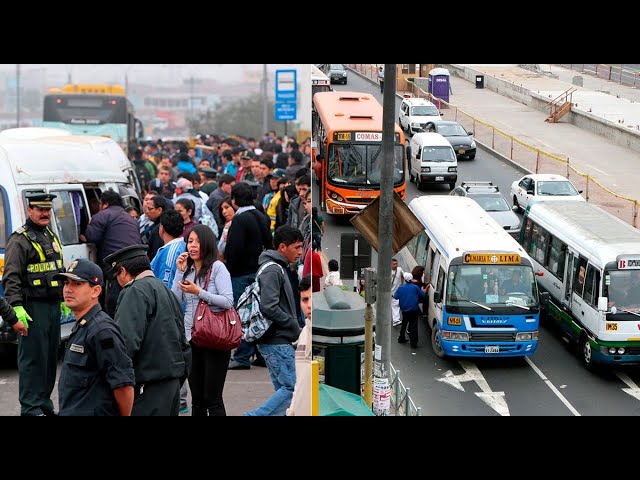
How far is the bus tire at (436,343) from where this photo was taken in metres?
12.6

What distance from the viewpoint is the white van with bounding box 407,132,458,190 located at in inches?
442

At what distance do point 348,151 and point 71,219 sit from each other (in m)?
3.15

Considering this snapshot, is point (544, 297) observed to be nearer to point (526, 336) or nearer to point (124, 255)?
point (526, 336)

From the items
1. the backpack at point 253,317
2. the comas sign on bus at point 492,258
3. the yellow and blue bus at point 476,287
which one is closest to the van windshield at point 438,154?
the yellow and blue bus at point 476,287

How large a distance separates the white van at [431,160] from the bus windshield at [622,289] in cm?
231

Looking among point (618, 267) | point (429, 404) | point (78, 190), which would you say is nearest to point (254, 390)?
point (429, 404)

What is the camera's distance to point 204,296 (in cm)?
667

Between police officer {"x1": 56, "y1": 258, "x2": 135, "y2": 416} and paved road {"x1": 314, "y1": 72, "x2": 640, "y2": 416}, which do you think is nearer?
police officer {"x1": 56, "y1": 258, "x2": 135, "y2": 416}

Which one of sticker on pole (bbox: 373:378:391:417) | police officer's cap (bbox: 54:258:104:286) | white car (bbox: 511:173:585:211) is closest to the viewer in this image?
police officer's cap (bbox: 54:258:104:286)

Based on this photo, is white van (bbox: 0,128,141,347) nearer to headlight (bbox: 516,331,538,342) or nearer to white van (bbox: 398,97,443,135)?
white van (bbox: 398,97,443,135)

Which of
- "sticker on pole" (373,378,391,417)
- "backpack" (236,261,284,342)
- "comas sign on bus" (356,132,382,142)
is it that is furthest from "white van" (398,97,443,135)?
"backpack" (236,261,284,342)

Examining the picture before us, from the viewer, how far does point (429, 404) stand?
11.1m
